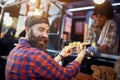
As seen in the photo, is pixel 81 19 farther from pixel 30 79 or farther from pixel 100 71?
pixel 30 79

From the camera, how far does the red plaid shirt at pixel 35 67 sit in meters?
2.27

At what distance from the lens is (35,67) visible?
2281 mm

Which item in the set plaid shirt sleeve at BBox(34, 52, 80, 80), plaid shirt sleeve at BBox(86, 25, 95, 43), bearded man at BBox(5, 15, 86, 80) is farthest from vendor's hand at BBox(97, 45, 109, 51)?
plaid shirt sleeve at BBox(34, 52, 80, 80)

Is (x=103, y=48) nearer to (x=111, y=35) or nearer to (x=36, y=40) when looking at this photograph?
(x=111, y=35)

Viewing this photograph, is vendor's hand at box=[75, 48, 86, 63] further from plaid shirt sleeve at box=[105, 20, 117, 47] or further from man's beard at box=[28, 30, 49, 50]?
plaid shirt sleeve at box=[105, 20, 117, 47]

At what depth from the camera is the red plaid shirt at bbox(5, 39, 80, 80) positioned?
2.27 meters

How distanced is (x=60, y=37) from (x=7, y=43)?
2.14 meters

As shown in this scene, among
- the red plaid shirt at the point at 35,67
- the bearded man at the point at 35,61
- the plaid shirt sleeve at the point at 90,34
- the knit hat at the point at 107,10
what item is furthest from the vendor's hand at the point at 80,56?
the plaid shirt sleeve at the point at 90,34

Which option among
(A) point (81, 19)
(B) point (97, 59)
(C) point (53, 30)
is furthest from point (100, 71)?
(A) point (81, 19)

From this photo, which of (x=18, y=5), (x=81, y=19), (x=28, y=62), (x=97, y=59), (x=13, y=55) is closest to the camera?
(x=28, y=62)

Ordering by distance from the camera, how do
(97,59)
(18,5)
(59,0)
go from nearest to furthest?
(97,59), (59,0), (18,5)

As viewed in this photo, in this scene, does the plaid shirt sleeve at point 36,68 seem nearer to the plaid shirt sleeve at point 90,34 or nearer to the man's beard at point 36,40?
the man's beard at point 36,40

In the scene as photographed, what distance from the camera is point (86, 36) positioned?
4.49m

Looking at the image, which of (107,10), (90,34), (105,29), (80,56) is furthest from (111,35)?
(80,56)
